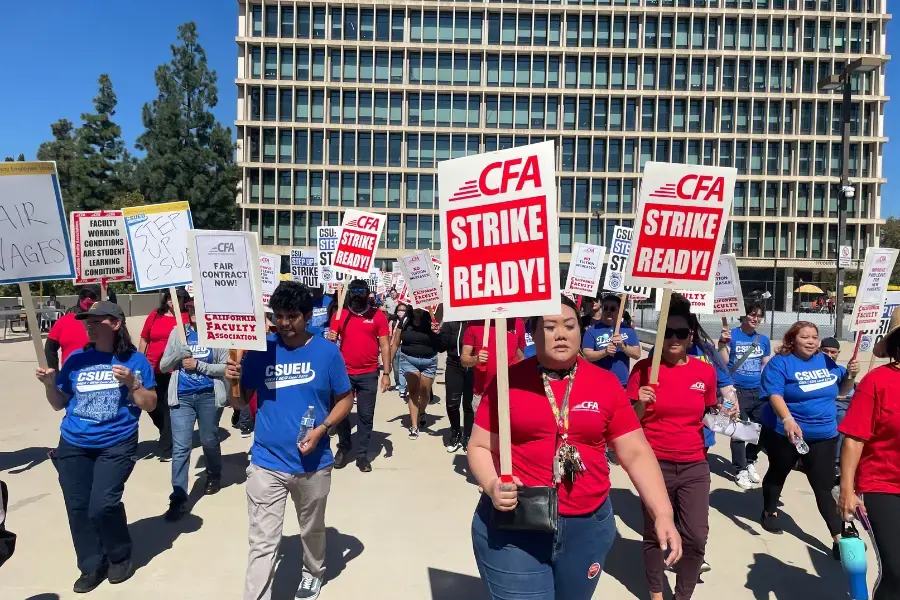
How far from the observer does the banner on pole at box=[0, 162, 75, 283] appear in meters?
3.82

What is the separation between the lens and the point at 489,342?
5906 millimetres

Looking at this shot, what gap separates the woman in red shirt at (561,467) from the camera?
8.39 ft

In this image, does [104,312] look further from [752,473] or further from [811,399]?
[752,473]

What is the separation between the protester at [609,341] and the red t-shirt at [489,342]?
0.77 metres

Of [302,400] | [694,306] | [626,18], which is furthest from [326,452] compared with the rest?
[626,18]

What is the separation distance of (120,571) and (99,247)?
3.21 metres

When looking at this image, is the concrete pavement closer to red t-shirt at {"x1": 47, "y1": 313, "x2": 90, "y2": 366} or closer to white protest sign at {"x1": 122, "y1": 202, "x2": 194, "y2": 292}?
red t-shirt at {"x1": 47, "y1": 313, "x2": 90, "y2": 366}

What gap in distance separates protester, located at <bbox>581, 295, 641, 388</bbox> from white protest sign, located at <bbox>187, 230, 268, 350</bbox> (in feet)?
12.0

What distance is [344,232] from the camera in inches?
310

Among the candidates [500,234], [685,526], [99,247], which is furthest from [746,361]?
[99,247]

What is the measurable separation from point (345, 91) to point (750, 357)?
155 feet

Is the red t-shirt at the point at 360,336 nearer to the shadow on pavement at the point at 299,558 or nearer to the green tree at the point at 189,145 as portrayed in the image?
the shadow on pavement at the point at 299,558

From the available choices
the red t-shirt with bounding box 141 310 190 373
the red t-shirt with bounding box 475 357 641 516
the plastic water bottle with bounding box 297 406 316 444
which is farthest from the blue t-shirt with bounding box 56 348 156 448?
the red t-shirt with bounding box 141 310 190 373

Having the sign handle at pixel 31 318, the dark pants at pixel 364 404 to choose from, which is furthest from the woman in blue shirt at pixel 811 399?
the sign handle at pixel 31 318
